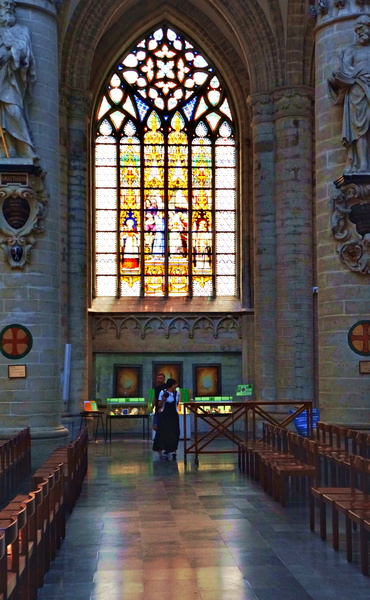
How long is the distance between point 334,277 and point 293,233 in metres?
8.14

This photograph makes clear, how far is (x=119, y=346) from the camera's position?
91.5ft

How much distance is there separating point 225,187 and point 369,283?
45.6ft

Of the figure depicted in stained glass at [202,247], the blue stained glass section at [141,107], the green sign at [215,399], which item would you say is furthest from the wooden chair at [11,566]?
the blue stained glass section at [141,107]

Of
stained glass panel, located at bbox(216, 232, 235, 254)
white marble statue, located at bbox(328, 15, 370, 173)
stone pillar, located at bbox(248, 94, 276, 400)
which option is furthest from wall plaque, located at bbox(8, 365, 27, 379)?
stained glass panel, located at bbox(216, 232, 235, 254)

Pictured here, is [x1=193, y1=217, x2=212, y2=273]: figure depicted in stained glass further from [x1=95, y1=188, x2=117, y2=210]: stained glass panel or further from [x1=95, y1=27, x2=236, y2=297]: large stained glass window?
[x1=95, y1=188, x2=117, y2=210]: stained glass panel

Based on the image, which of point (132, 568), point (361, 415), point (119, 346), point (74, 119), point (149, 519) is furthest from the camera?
point (119, 346)

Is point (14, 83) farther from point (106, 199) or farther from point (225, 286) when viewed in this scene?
point (225, 286)

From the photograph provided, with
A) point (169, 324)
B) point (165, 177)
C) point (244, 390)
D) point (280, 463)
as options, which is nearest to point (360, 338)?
point (280, 463)

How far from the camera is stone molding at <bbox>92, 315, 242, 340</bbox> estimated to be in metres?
27.9

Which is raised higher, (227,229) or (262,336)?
(227,229)

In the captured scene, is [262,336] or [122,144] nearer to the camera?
[262,336]

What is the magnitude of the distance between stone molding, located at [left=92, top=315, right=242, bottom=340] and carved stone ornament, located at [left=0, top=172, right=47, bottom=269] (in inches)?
468

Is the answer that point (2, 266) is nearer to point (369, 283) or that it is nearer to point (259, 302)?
point (369, 283)

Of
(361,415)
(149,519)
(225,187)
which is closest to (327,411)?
(361,415)
